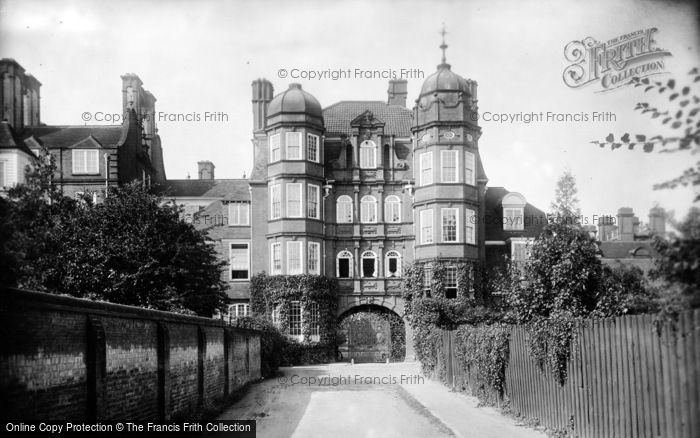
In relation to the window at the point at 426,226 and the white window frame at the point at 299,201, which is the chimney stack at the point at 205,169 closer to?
the white window frame at the point at 299,201

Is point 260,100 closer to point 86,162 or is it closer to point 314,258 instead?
point 86,162

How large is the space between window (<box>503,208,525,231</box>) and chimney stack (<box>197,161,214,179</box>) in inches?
1023

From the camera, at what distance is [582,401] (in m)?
12.4

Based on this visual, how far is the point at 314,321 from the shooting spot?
40.2 metres

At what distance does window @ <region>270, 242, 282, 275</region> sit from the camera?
40.4 metres

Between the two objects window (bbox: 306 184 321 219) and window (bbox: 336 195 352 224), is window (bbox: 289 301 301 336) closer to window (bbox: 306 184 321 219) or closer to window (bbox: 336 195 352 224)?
window (bbox: 306 184 321 219)

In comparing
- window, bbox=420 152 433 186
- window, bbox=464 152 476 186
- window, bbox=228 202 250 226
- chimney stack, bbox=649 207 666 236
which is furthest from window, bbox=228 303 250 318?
chimney stack, bbox=649 207 666 236

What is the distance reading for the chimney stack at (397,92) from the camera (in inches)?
1842

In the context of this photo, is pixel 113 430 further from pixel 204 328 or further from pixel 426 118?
pixel 426 118

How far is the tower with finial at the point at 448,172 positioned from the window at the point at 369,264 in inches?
145

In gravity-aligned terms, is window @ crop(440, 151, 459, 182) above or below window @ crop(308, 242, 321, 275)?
above

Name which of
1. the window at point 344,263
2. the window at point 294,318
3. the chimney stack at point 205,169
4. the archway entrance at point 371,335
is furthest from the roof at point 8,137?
the chimney stack at point 205,169

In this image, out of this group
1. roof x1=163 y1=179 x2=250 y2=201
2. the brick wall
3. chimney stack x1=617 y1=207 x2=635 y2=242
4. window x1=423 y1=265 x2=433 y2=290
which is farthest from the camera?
roof x1=163 y1=179 x2=250 y2=201

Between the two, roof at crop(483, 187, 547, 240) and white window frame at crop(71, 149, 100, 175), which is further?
roof at crop(483, 187, 547, 240)
